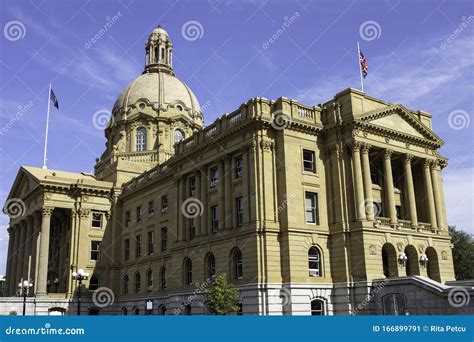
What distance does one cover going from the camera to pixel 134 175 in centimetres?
6269

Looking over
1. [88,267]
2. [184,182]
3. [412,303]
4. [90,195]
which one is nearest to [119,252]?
[88,267]

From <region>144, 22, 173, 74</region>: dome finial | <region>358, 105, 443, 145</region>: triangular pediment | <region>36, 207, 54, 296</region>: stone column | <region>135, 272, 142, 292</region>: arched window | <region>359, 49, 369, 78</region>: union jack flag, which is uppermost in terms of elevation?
<region>144, 22, 173, 74</region>: dome finial

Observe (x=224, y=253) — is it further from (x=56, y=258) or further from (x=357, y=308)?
(x=56, y=258)

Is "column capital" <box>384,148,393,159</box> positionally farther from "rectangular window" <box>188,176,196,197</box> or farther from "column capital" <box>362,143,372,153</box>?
"rectangular window" <box>188,176,196,197</box>

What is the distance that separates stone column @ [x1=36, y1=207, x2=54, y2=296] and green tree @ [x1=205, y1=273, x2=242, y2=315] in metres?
28.0

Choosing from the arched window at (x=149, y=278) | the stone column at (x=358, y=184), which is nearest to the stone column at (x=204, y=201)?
the arched window at (x=149, y=278)

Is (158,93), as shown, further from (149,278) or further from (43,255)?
(149,278)

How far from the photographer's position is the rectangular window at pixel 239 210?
125ft

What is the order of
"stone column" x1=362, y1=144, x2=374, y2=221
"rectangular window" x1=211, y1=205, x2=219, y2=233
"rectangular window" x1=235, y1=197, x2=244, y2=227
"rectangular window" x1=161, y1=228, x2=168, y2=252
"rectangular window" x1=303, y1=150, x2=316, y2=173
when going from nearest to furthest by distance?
1. "stone column" x1=362, y1=144, x2=374, y2=221
2. "rectangular window" x1=235, y1=197, x2=244, y2=227
3. "rectangular window" x1=303, y1=150, x2=316, y2=173
4. "rectangular window" x1=211, y1=205, x2=219, y2=233
5. "rectangular window" x1=161, y1=228, x2=168, y2=252

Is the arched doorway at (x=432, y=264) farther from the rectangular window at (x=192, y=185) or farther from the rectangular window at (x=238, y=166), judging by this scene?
the rectangular window at (x=192, y=185)

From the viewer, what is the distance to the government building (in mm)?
34750

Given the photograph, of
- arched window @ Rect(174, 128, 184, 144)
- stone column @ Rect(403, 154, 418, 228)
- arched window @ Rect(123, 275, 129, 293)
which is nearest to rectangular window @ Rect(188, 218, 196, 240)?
arched window @ Rect(123, 275, 129, 293)

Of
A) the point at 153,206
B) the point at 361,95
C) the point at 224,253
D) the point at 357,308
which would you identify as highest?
the point at 361,95

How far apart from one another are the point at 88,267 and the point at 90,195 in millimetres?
8341
